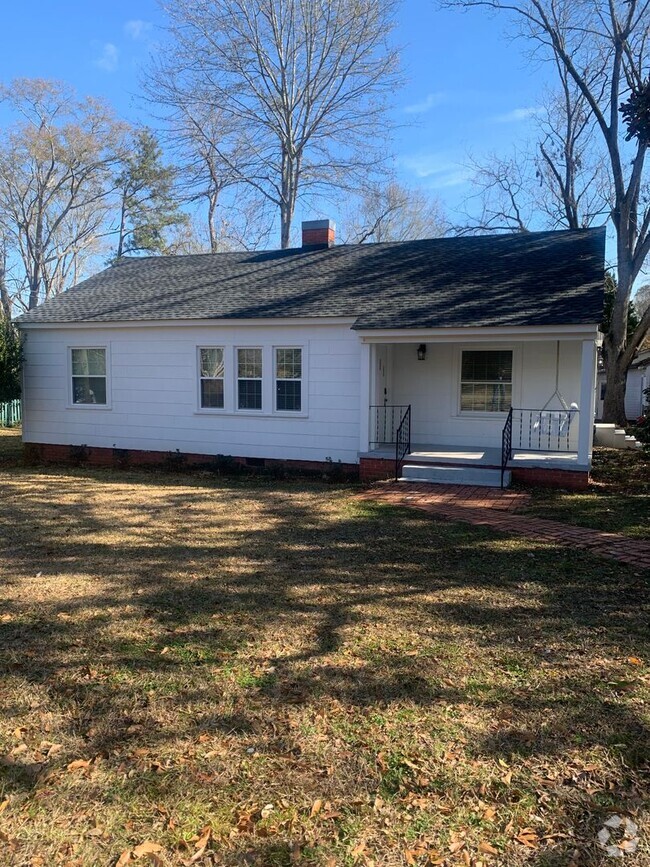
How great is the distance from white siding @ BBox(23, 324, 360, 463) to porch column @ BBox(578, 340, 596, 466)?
3.81 m

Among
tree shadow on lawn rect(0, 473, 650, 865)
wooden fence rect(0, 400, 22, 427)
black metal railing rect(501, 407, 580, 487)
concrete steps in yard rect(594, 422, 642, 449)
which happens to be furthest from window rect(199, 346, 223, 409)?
wooden fence rect(0, 400, 22, 427)

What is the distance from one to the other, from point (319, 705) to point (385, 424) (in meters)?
9.13

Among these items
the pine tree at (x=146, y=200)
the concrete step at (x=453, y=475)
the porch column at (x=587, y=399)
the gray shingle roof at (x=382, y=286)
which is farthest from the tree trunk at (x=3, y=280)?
the porch column at (x=587, y=399)

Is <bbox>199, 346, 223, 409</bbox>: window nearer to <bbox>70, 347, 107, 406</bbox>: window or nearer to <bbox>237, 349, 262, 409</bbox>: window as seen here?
<bbox>237, 349, 262, 409</bbox>: window

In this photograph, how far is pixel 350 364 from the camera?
1110 cm

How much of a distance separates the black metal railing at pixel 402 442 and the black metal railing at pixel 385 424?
213mm

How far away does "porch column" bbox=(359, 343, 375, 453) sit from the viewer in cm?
1072

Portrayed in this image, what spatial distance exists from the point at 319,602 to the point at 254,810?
2.36 m

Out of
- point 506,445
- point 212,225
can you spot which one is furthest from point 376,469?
point 212,225

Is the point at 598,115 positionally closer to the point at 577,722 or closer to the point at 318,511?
the point at 318,511

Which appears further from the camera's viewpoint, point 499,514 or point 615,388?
point 615,388

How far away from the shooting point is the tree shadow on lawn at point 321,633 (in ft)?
10.4

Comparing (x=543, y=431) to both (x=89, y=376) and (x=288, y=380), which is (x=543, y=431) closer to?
(x=288, y=380)

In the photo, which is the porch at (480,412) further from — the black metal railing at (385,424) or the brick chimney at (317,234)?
the brick chimney at (317,234)
